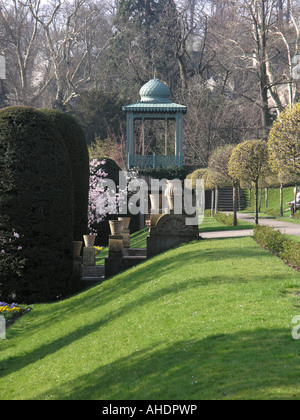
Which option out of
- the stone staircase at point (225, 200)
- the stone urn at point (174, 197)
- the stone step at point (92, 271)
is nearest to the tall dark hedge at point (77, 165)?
the stone step at point (92, 271)

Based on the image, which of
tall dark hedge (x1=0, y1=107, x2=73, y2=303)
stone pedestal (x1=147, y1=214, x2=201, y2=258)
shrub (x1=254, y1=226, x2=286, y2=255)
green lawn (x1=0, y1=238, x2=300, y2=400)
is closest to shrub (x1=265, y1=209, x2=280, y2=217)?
shrub (x1=254, y1=226, x2=286, y2=255)

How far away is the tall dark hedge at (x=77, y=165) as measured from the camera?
17.9 m

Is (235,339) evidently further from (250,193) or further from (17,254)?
(250,193)

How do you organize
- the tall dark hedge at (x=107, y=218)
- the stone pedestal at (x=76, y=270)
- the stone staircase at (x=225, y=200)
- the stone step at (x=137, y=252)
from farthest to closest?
the stone staircase at (x=225, y=200) < the tall dark hedge at (x=107, y=218) < the stone step at (x=137, y=252) < the stone pedestal at (x=76, y=270)

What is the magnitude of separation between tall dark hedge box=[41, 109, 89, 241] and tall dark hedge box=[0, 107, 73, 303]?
341 centimetres

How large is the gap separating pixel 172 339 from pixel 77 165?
39.1 ft

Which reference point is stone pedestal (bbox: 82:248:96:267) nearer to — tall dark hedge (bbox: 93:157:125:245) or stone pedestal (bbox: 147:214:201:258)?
stone pedestal (bbox: 147:214:201:258)

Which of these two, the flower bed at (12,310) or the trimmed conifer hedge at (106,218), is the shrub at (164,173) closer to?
the trimmed conifer hedge at (106,218)

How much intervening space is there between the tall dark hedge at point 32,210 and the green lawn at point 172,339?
1175mm

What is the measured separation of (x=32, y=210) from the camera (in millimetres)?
13914

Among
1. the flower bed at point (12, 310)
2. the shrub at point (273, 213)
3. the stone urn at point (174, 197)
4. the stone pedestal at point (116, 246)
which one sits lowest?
the flower bed at point (12, 310)

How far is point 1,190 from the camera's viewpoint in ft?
45.5

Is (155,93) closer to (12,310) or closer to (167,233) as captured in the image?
(167,233)

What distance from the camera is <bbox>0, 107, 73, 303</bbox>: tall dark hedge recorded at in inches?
543
